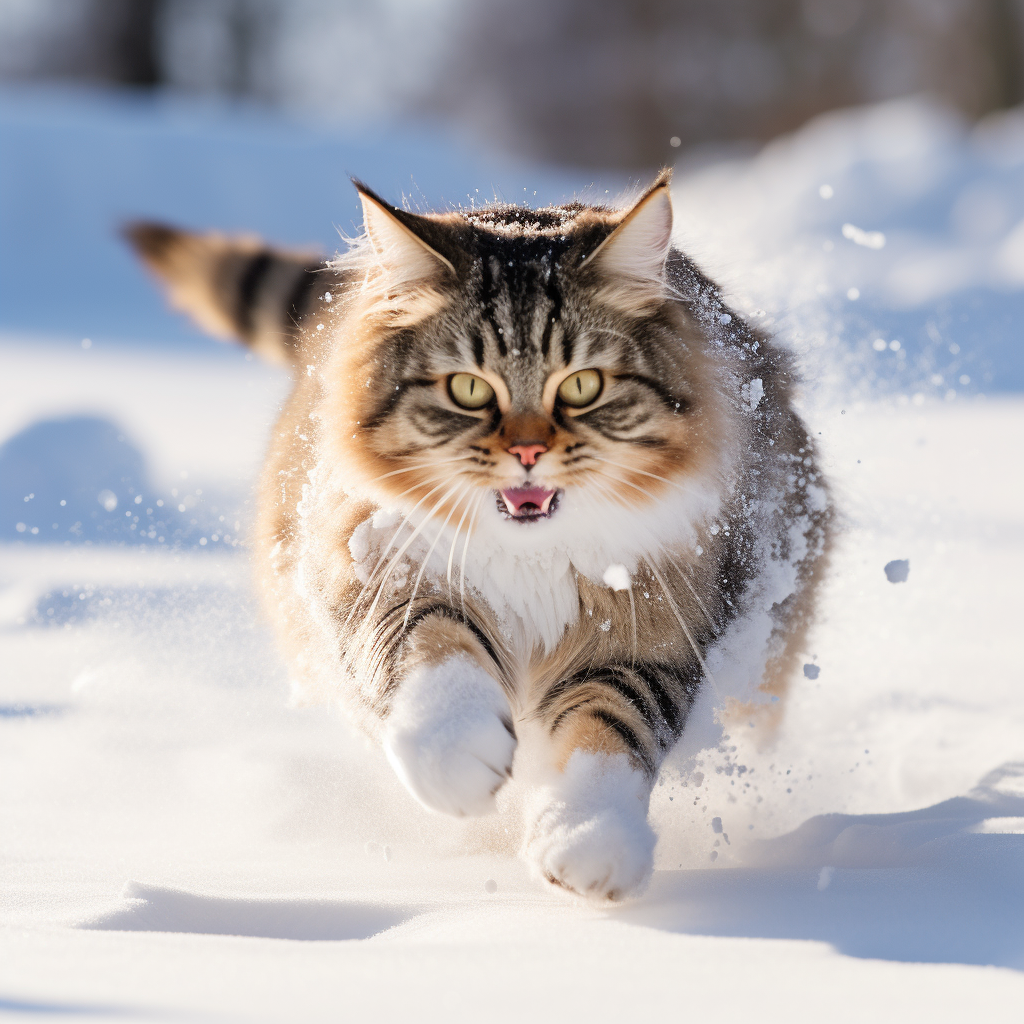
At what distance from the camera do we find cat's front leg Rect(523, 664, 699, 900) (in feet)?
4.60

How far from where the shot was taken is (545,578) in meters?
1.69

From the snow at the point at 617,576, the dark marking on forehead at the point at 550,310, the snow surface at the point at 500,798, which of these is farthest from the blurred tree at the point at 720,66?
the snow at the point at 617,576

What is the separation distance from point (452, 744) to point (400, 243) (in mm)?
720

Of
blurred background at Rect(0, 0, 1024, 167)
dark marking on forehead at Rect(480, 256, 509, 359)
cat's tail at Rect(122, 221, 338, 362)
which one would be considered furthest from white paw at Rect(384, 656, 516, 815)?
blurred background at Rect(0, 0, 1024, 167)

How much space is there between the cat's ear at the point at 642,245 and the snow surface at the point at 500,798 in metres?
0.42

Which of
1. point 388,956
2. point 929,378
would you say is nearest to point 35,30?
point 929,378

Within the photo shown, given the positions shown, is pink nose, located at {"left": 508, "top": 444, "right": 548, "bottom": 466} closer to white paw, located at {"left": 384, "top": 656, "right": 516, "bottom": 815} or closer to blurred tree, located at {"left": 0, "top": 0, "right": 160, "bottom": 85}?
white paw, located at {"left": 384, "top": 656, "right": 516, "bottom": 815}

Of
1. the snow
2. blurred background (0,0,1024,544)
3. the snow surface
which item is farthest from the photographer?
blurred background (0,0,1024,544)

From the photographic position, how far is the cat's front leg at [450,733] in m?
1.42

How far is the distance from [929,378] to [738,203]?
4.88 meters

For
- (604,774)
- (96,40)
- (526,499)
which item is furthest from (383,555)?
(96,40)

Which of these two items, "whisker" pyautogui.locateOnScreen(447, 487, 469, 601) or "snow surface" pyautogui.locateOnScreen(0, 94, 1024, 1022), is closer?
"snow surface" pyautogui.locateOnScreen(0, 94, 1024, 1022)

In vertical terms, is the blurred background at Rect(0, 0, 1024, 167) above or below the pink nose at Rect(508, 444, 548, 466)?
above

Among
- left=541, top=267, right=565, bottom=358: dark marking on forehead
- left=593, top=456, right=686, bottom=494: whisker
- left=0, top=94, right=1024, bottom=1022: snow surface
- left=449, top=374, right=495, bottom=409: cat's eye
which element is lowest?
left=0, top=94, right=1024, bottom=1022: snow surface
